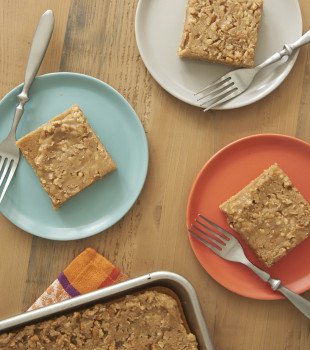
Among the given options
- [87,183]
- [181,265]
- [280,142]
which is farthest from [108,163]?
[280,142]

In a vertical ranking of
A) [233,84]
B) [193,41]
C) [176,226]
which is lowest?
[176,226]

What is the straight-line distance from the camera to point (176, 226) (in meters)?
1.91

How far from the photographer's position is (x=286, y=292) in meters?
1.79

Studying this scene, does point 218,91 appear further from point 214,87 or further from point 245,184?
point 245,184

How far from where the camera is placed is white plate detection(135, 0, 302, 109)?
6.08 feet

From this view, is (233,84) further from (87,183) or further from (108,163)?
(87,183)

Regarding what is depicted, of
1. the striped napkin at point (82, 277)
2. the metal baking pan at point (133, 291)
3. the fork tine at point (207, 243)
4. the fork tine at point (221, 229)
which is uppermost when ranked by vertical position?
the fork tine at point (221, 229)

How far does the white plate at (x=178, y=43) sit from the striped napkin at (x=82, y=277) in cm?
83

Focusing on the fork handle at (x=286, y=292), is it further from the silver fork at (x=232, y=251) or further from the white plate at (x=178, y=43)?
the white plate at (x=178, y=43)

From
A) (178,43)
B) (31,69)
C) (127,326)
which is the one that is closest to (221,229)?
(127,326)

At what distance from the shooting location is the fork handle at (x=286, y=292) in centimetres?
178

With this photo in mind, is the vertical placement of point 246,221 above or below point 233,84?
below

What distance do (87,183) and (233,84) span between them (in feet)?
A: 2.61

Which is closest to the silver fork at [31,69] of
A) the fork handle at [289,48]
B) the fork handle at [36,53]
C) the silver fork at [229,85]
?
the fork handle at [36,53]
